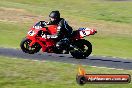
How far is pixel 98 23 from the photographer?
1976 inches

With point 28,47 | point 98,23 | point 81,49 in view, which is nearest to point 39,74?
point 28,47

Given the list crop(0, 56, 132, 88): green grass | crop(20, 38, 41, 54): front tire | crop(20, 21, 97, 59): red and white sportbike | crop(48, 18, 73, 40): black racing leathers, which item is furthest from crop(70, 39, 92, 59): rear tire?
crop(20, 38, 41, 54): front tire

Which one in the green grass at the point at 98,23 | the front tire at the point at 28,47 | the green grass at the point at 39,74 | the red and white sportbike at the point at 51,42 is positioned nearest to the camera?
the green grass at the point at 39,74

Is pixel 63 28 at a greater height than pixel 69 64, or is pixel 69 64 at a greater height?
pixel 63 28

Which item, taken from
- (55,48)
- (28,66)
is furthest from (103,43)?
(28,66)

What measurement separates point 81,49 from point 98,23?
2960 cm

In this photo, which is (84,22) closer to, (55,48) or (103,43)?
(103,43)

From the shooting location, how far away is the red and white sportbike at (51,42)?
67.8 feet

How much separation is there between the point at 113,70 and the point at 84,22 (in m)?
30.9

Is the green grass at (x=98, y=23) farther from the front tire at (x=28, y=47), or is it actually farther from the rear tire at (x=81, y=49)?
the rear tire at (x=81, y=49)

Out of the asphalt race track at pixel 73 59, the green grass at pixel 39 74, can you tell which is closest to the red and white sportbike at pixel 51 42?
→ the asphalt race track at pixel 73 59

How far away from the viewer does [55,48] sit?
2106 centimetres

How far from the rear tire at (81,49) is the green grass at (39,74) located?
59.9 inches

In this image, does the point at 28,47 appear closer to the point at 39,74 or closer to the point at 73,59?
the point at 73,59
